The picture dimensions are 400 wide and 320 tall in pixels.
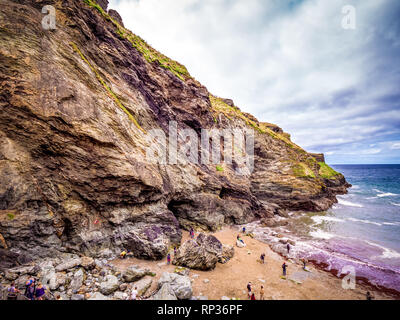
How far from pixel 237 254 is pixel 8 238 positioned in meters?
20.8

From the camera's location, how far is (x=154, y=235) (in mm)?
17453

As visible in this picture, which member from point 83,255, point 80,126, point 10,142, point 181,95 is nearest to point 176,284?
point 83,255

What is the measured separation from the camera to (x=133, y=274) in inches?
517

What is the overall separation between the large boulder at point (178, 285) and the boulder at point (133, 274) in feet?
5.98

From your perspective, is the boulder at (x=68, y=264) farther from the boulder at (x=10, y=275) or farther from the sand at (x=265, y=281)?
the sand at (x=265, y=281)

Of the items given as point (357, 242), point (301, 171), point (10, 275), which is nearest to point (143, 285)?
point (10, 275)

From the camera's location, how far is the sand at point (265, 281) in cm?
1382

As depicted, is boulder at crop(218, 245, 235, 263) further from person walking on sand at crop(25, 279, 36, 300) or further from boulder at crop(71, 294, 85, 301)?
person walking on sand at crop(25, 279, 36, 300)

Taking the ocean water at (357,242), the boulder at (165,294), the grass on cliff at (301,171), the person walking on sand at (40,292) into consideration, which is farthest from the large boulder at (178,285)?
the grass on cliff at (301,171)

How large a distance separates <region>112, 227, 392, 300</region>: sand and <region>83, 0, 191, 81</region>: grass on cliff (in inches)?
1220

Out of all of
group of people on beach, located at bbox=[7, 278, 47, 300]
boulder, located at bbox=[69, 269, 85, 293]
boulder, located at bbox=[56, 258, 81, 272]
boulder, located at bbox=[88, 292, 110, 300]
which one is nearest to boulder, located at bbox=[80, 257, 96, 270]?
boulder, located at bbox=[56, 258, 81, 272]

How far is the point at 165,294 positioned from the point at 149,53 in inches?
1426

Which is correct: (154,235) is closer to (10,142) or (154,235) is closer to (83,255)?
(83,255)

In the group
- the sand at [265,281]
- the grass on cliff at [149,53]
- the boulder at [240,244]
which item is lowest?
the sand at [265,281]
